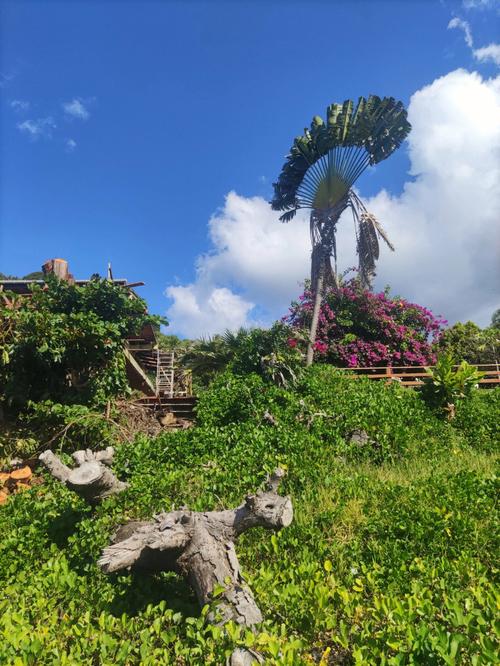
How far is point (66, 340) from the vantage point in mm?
7133

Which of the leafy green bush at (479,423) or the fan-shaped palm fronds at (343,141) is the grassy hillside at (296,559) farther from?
the fan-shaped palm fronds at (343,141)

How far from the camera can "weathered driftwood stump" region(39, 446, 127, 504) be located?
3564mm

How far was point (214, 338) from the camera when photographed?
13.1 m

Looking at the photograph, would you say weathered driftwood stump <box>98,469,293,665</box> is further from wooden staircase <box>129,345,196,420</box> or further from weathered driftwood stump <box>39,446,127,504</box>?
wooden staircase <box>129,345,196,420</box>

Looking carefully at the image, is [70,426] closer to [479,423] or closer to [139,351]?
[139,351]

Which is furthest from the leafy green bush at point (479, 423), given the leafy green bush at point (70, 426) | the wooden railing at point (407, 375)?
the leafy green bush at point (70, 426)

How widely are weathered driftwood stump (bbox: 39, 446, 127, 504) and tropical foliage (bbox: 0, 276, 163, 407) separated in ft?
11.0

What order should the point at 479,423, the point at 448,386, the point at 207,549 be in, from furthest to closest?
the point at 448,386, the point at 479,423, the point at 207,549

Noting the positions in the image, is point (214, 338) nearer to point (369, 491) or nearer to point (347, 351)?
point (347, 351)

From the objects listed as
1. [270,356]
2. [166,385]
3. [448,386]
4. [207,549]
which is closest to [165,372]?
[166,385]

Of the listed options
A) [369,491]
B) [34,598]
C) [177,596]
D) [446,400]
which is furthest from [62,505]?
[446,400]

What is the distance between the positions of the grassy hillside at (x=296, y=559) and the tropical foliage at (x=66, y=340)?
6.39 feet

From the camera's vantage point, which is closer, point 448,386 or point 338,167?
point 448,386

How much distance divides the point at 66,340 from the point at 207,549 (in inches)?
210
